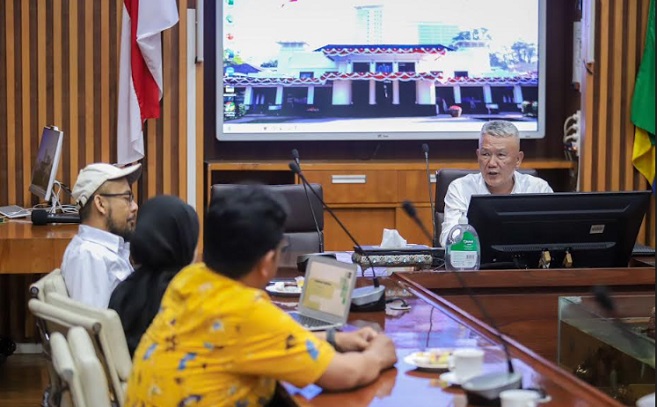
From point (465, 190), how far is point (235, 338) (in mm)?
2598

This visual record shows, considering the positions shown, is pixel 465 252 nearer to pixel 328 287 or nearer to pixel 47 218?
pixel 328 287

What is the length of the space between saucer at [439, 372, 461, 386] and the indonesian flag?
4168mm

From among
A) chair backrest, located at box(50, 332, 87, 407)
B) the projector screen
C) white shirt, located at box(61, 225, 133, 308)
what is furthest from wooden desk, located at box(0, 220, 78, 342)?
chair backrest, located at box(50, 332, 87, 407)

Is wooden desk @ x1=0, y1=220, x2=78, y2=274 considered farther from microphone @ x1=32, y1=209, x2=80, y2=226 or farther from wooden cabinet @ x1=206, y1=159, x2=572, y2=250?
wooden cabinet @ x1=206, y1=159, x2=572, y2=250

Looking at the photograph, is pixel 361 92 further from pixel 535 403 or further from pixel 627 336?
pixel 535 403

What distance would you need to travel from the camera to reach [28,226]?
543cm

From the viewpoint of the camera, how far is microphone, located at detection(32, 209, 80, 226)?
5.43 metres

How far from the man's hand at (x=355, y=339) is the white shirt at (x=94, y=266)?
111 centimetres

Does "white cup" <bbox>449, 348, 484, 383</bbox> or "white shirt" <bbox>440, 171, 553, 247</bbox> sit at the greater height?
"white shirt" <bbox>440, 171, 553, 247</bbox>

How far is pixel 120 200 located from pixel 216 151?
2913 mm

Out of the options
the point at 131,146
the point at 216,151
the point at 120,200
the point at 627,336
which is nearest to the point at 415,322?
the point at 627,336

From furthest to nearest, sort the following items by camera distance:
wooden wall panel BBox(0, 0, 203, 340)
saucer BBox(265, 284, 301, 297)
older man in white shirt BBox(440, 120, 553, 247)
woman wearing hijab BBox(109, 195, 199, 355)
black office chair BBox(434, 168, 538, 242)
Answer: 1. wooden wall panel BBox(0, 0, 203, 340)
2. black office chair BBox(434, 168, 538, 242)
3. older man in white shirt BBox(440, 120, 553, 247)
4. saucer BBox(265, 284, 301, 297)
5. woman wearing hijab BBox(109, 195, 199, 355)

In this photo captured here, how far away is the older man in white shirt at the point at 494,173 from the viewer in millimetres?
4746

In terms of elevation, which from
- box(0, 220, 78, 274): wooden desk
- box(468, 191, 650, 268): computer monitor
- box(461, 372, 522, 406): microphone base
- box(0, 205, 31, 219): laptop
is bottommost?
box(0, 220, 78, 274): wooden desk
